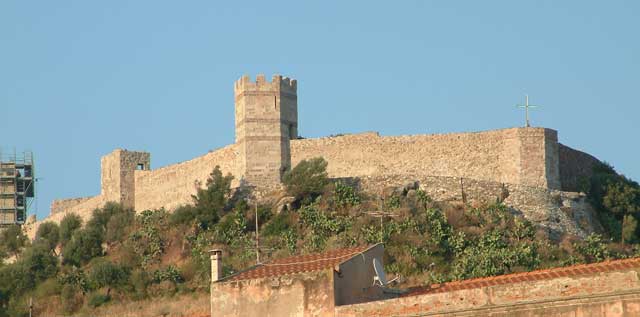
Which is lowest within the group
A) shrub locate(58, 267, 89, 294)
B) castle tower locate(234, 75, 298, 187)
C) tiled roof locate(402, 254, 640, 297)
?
tiled roof locate(402, 254, 640, 297)

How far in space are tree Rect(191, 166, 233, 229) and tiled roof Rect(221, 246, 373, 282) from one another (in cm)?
1998

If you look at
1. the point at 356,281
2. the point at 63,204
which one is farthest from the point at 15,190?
the point at 356,281

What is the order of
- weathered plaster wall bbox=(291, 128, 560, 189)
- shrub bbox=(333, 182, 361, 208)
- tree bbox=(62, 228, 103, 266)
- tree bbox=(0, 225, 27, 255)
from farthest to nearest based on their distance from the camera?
tree bbox=(0, 225, 27, 255), tree bbox=(62, 228, 103, 266), shrub bbox=(333, 182, 361, 208), weathered plaster wall bbox=(291, 128, 560, 189)

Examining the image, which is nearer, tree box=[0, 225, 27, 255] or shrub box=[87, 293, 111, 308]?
shrub box=[87, 293, 111, 308]

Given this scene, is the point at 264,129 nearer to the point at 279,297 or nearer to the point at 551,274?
the point at 279,297

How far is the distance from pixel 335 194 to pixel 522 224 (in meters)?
5.19

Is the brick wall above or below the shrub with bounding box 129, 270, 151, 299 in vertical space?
below

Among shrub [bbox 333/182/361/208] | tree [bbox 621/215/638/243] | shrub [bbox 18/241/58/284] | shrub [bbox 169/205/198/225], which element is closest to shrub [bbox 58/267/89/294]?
shrub [bbox 18/241/58/284]

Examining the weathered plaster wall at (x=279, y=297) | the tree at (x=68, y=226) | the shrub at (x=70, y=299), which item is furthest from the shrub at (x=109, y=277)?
the weathered plaster wall at (x=279, y=297)

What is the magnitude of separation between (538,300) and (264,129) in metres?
25.5

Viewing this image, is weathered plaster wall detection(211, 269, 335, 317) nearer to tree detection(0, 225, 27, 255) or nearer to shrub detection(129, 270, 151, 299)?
shrub detection(129, 270, 151, 299)

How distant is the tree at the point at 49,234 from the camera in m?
49.0

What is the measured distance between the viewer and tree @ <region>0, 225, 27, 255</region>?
2053 inches

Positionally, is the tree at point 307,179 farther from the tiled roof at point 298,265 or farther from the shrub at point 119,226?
the tiled roof at point 298,265
